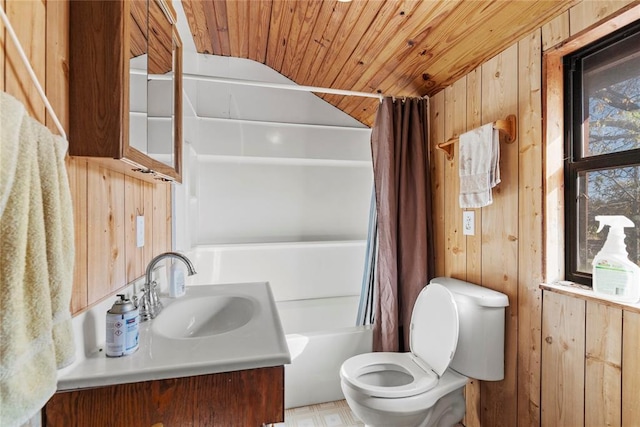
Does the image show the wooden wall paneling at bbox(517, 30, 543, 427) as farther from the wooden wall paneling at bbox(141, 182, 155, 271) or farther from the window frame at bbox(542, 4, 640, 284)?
the wooden wall paneling at bbox(141, 182, 155, 271)

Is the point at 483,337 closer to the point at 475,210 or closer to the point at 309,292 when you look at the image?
the point at 475,210

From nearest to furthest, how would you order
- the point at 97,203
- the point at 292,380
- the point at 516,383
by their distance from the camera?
the point at 97,203, the point at 516,383, the point at 292,380

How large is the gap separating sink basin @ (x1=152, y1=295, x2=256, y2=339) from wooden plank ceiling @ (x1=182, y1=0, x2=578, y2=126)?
1457 mm

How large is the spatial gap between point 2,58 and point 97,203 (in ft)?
1.33

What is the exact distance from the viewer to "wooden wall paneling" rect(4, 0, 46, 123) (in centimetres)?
55

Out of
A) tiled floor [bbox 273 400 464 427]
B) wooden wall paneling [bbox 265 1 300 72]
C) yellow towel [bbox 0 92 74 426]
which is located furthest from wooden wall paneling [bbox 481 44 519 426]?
yellow towel [bbox 0 92 74 426]

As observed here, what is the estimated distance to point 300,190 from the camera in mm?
2693

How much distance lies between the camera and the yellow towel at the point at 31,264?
425 millimetres

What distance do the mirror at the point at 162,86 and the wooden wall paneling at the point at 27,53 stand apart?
39 centimetres

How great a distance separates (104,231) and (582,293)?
1.66 m

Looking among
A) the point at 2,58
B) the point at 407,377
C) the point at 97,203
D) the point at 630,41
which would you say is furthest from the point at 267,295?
the point at 630,41

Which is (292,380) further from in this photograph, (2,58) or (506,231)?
(2,58)

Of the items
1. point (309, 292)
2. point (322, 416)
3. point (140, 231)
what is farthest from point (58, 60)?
point (309, 292)

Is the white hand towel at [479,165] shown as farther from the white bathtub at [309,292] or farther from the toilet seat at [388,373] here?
the white bathtub at [309,292]
